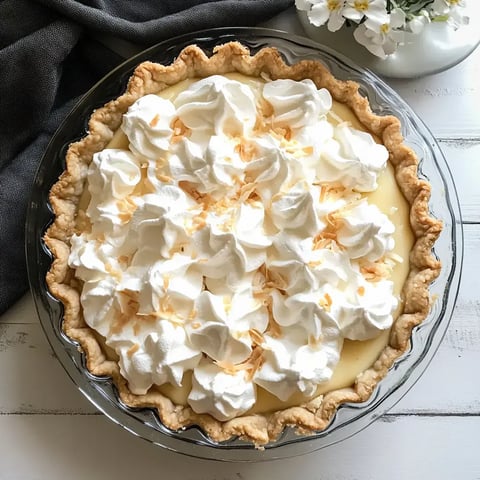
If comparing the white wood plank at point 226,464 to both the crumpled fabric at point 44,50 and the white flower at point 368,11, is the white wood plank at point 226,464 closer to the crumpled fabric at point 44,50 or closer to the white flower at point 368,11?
the crumpled fabric at point 44,50

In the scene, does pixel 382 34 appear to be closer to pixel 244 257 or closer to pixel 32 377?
pixel 244 257

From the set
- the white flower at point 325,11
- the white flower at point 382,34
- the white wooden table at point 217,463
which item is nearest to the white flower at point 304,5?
the white flower at point 325,11

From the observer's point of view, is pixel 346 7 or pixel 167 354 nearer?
pixel 167 354

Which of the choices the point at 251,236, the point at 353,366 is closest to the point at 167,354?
the point at 251,236

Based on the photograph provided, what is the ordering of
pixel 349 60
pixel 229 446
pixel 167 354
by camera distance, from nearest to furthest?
pixel 167 354 < pixel 229 446 < pixel 349 60

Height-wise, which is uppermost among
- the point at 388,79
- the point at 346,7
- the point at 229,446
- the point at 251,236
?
the point at 346,7

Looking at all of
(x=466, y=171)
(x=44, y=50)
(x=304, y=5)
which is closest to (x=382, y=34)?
(x=304, y=5)

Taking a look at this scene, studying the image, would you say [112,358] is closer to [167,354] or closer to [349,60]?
[167,354]

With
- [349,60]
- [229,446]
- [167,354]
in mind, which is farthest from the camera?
[349,60]
